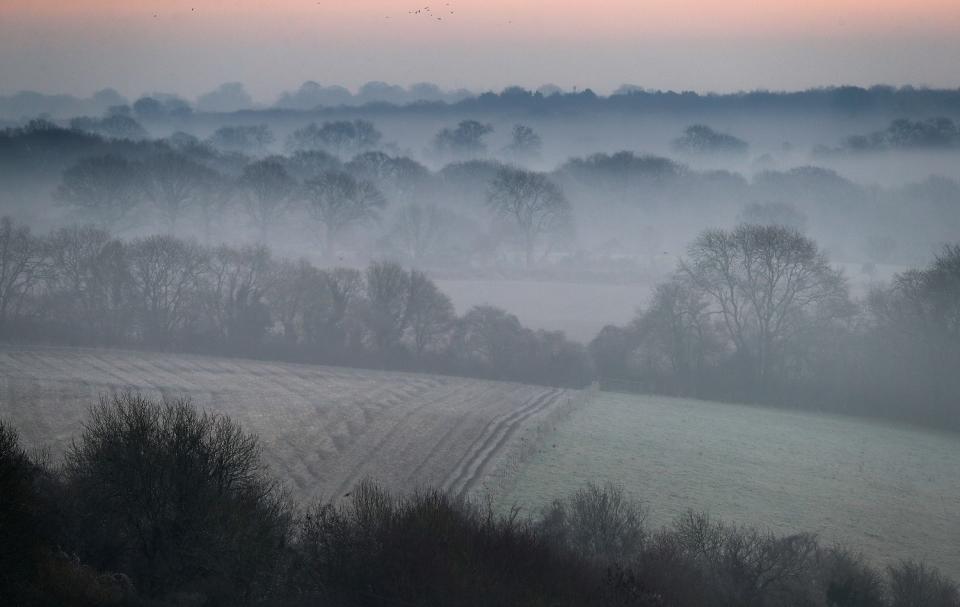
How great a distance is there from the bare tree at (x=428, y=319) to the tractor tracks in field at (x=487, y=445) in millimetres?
8019

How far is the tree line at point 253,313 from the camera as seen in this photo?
4400 cm

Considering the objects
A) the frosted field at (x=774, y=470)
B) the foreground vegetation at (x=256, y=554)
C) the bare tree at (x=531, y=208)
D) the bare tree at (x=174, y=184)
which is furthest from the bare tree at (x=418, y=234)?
the foreground vegetation at (x=256, y=554)

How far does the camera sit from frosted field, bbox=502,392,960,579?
80.0 feet

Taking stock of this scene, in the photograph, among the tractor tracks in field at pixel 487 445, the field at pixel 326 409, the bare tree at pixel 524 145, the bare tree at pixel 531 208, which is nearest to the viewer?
the tractor tracks in field at pixel 487 445

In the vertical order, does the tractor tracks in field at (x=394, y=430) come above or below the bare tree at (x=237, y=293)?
below

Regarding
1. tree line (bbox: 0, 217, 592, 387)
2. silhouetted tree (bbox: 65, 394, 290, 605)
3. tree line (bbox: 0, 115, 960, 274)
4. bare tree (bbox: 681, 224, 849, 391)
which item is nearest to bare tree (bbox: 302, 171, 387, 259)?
tree line (bbox: 0, 115, 960, 274)

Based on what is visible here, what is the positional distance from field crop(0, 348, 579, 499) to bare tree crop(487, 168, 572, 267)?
35.5 m

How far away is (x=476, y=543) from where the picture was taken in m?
16.0

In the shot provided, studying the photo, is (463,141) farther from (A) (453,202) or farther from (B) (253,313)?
(B) (253,313)

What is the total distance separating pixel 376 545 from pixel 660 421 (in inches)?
839

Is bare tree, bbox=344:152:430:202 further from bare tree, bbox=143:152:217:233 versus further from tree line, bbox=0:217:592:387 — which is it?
tree line, bbox=0:217:592:387

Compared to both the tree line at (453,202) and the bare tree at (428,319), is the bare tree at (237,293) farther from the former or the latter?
the tree line at (453,202)

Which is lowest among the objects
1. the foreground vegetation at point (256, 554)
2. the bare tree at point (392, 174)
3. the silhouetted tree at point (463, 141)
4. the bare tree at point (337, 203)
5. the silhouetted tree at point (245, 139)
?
the foreground vegetation at point (256, 554)

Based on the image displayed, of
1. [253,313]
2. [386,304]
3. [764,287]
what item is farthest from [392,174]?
[764,287]
